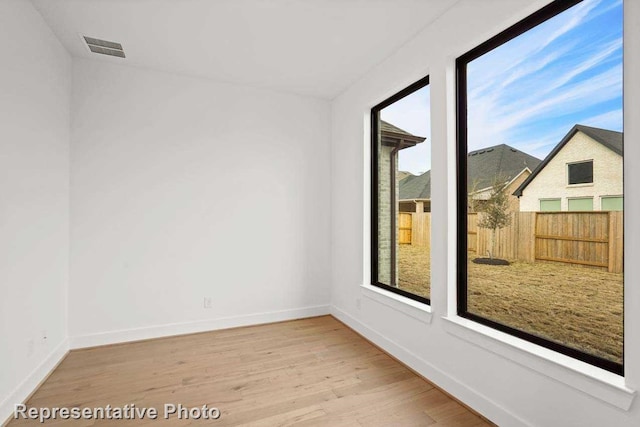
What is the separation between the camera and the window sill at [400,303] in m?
2.55

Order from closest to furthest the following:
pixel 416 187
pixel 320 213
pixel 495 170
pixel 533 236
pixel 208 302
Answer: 1. pixel 533 236
2. pixel 495 170
3. pixel 416 187
4. pixel 208 302
5. pixel 320 213

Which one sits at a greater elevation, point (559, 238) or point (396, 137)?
point (396, 137)

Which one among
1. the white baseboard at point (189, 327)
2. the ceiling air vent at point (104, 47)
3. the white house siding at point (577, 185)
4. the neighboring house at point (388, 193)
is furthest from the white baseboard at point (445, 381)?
the ceiling air vent at point (104, 47)

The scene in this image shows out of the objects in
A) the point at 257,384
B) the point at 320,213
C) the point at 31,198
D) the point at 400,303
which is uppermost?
the point at 31,198

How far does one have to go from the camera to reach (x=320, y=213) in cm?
413

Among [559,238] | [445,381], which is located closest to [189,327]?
[445,381]

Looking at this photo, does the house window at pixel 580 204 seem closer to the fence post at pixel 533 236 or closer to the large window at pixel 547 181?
the large window at pixel 547 181

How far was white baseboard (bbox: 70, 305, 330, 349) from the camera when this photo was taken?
308 cm

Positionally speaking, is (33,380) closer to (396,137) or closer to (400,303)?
(400,303)

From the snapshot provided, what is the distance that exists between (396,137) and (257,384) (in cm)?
264

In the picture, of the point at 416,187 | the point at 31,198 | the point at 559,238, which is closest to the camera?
the point at 559,238

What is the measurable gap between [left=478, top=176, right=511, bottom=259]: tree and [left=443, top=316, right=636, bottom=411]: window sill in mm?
544

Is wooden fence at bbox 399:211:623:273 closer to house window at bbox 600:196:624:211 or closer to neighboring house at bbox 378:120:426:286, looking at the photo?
house window at bbox 600:196:624:211

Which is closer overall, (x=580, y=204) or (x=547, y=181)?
(x=580, y=204)
